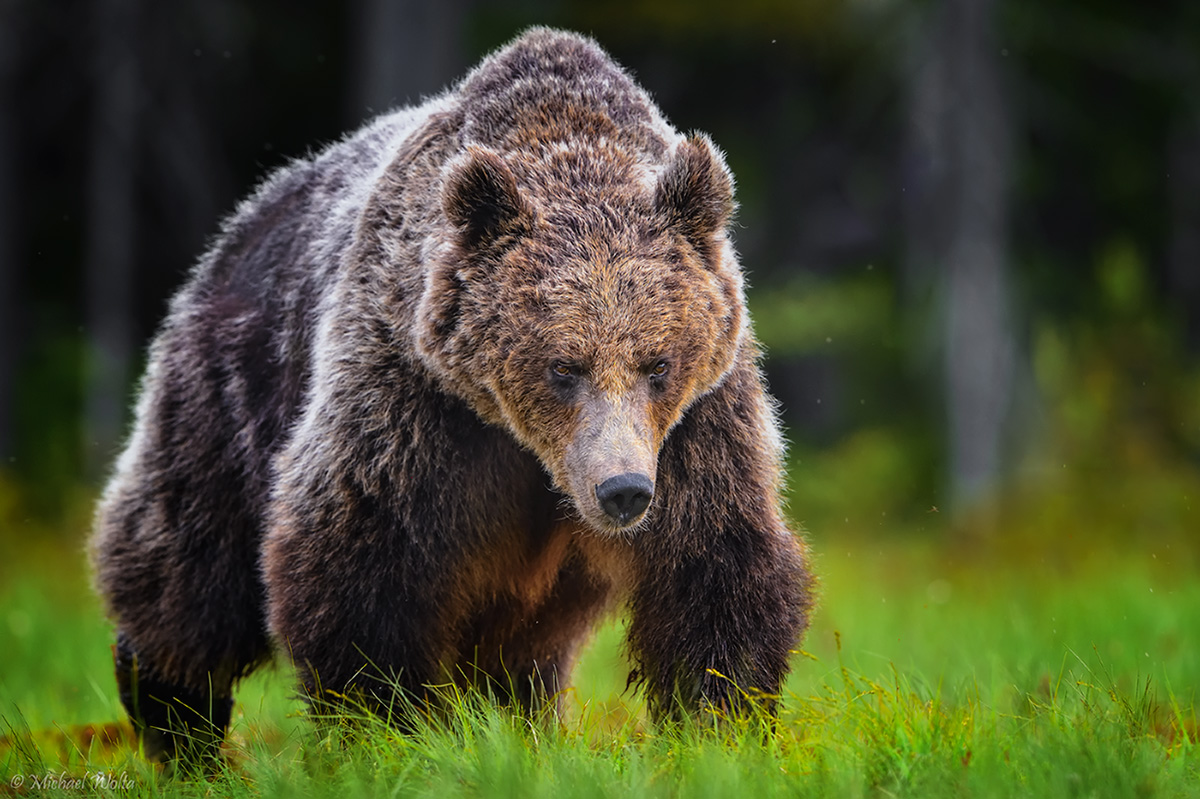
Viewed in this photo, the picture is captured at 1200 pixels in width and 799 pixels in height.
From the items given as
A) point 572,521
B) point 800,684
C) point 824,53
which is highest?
point 824,53

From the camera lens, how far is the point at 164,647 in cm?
525

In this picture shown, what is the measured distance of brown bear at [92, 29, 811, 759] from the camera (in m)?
4.03

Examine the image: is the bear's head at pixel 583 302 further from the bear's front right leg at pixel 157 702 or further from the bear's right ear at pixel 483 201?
the bear's front right leg at pixel 157 702

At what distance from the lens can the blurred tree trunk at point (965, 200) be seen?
12625mm

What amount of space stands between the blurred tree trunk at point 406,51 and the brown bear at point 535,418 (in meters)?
7.31

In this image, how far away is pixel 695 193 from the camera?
13.8 feet

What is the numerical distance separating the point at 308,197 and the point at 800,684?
347cm

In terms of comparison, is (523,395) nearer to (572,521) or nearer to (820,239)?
(572,521)

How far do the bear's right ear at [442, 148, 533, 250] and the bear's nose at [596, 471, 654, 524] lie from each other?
3.01 ft

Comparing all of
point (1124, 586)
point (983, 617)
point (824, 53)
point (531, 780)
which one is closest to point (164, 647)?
point (531, 780)

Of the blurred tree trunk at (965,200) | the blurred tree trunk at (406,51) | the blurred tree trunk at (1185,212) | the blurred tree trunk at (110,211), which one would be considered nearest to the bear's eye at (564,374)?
the blurred tree trunk at (406,51)

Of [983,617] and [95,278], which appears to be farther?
[95,278]

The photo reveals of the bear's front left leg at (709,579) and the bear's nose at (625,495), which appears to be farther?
the bear's front left leg at (709,579)

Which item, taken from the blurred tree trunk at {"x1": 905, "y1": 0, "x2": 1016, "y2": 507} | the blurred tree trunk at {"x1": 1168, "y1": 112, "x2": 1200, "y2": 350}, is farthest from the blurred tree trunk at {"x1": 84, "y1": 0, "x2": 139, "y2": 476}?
the blurred tree trunk at {"x1": 1168, "y1": 112, "x2": 1200, "y2": 350}
